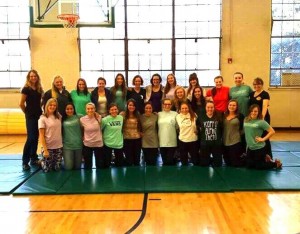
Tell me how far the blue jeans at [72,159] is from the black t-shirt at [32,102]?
80cm

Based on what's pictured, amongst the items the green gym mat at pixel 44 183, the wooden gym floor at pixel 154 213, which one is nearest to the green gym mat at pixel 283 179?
the wooden gym floor at pixel 154 213

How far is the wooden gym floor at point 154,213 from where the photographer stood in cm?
358

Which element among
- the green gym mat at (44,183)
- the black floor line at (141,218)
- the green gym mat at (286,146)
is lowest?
the black floor line at (141,218)

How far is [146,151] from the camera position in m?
6.14

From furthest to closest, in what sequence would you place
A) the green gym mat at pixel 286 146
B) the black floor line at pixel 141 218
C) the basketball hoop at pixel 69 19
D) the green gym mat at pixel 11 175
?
the green gym mat at pixel 286 146
the basketball hoop at pixel 69 19
the green gym mat at pixel 11 175
the black floor line at pixel 141 218

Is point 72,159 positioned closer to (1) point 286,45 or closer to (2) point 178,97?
(2) point 178,97

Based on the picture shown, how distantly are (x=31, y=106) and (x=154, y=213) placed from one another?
9.81 ft

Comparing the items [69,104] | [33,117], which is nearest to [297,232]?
[69,104]

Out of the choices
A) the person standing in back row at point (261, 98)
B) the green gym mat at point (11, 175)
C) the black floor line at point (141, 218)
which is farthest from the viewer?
the person standing in back row at point (261, 98)

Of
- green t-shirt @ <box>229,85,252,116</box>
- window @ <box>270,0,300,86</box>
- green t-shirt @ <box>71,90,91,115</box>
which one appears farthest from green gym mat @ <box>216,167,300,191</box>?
window @ <box>270,0,300,86</box>

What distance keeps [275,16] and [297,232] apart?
810 centimetres

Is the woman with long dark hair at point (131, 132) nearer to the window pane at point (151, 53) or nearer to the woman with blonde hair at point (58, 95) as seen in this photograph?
the woman with blonde hair at point (58, 95)

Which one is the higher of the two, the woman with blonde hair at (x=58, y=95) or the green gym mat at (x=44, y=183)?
the woman with blonde hair at (x=58, y=95)

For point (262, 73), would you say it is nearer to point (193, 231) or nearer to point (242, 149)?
point (242, 149)
